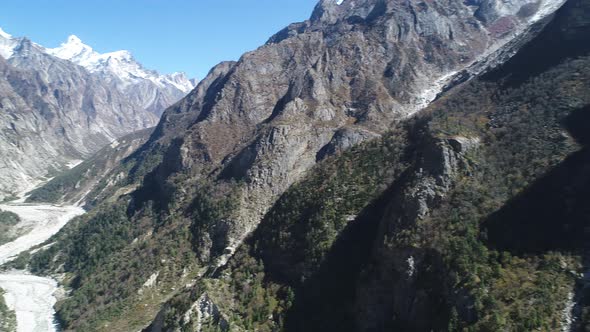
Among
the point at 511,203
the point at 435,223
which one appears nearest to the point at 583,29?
the point at 511,203

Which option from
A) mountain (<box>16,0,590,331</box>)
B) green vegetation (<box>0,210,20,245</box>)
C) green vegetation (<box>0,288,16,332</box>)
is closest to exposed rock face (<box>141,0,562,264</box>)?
mountain (<box>16,0,590,331</box>)

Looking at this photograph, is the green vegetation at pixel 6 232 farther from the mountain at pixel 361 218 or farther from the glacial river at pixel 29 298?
the mountain at pixel 361 218

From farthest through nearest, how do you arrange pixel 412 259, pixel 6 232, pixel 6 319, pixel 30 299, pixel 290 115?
pixel 6 232, pixel 290 115, pixel 30 299, pixel 6 319, pixel 412 259

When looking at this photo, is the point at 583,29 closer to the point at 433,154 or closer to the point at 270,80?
the point at 433,154

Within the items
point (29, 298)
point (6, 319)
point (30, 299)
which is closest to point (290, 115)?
point (30, 299)

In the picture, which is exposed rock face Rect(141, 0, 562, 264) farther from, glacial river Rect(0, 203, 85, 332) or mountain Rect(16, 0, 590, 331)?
glacial river Rect(0, 203, 85, 332)

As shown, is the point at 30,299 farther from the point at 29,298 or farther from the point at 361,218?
the point at 361,218

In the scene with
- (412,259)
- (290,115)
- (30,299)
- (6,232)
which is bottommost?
(412,259)

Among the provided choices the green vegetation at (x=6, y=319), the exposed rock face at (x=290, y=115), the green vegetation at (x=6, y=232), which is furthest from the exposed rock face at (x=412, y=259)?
the green vegetation at (x=6, y=232)
